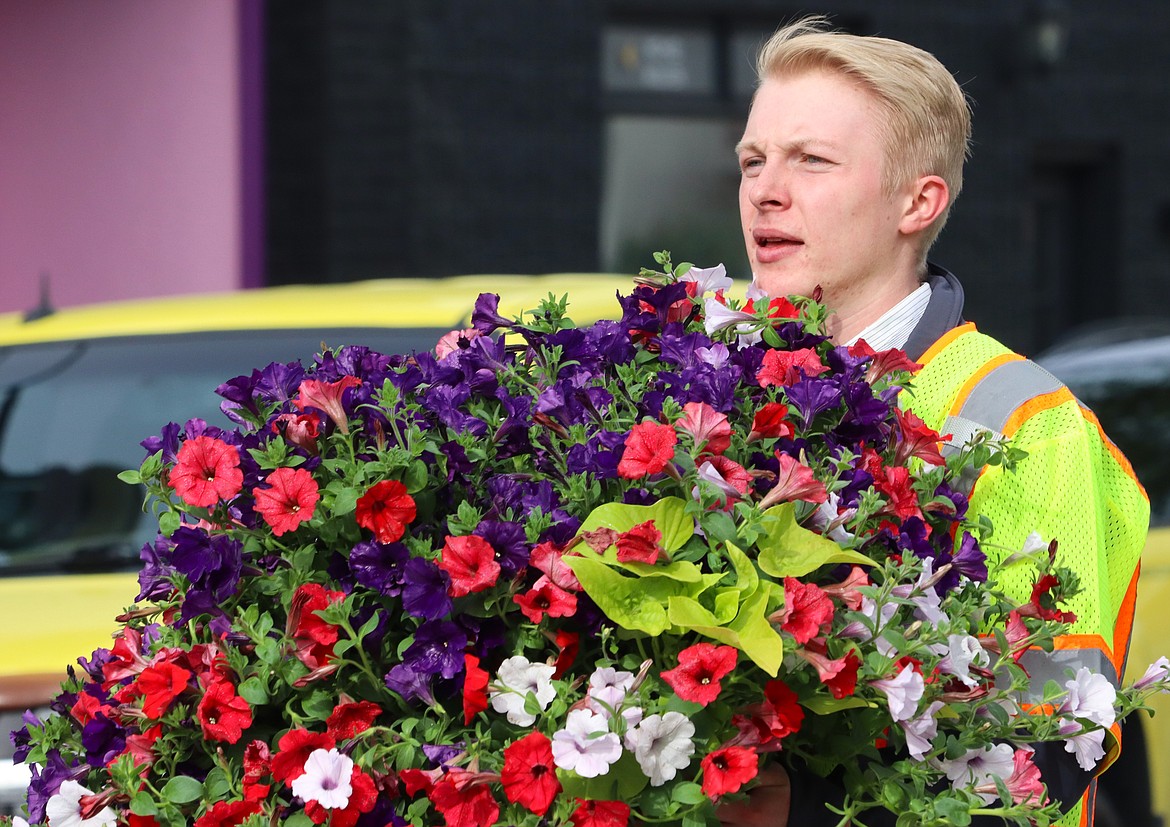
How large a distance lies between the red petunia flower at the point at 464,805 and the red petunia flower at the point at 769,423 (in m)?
0.42

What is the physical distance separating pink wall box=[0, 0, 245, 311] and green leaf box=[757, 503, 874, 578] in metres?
8.09

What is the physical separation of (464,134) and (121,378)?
6163 millimetres

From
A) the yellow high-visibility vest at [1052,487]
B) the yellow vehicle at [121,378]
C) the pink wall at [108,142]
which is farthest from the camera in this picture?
the pink wall at [108,142]

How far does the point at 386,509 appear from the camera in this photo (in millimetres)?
1645

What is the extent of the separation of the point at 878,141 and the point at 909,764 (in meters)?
0.81

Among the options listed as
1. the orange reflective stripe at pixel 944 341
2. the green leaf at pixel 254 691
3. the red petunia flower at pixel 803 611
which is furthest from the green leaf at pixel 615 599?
the orange reflective stripe at pixel 944 341

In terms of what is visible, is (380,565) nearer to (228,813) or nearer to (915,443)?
(228,813)

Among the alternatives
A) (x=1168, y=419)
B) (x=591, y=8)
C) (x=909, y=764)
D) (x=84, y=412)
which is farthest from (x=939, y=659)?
(x=591, y=8)

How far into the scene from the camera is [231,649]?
1642 mm

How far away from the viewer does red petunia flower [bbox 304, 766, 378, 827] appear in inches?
62.2

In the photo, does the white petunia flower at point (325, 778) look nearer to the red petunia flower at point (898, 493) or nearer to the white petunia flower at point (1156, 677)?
the red petunia flower at point (898, 493)

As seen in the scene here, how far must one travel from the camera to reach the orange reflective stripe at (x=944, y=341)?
209cm

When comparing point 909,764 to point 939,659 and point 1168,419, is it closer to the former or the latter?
point 939,659

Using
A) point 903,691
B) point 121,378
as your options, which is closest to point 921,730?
point 903,691
